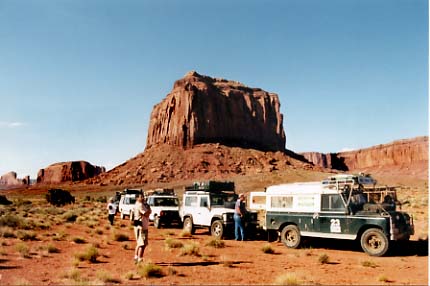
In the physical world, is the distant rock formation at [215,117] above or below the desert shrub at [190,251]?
above

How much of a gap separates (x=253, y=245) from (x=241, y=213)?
155 cm

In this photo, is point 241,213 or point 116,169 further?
point 116,169

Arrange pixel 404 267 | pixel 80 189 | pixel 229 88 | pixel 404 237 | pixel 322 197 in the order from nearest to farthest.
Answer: pixel 404 267
pixel 404 237
pixel 322 197
pixel 80 189
pixel 229 88

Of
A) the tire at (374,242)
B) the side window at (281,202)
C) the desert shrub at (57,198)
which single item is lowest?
the desert shrub at (57,198)

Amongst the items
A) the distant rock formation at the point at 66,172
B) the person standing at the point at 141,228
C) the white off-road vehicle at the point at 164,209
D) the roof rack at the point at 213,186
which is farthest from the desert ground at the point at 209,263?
the distant rock formation at the point at 66,172

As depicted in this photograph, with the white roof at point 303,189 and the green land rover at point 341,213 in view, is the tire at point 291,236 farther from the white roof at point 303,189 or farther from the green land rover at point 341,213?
the white roof at point 303,189

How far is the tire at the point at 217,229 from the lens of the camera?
17.8 meters

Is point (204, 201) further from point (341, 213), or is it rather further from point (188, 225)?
point (341, 213)

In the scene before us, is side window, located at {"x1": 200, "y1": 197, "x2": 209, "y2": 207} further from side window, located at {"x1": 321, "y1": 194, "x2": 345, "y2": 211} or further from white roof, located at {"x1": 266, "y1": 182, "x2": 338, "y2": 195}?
side window, located at {"x1": 321, "y1": 194, "x2": 345, "y2": 211}

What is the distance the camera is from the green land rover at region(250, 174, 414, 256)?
12.6 m

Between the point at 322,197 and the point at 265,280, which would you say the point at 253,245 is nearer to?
the point at 322,197

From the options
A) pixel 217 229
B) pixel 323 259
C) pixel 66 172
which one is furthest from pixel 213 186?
pixel 66 172

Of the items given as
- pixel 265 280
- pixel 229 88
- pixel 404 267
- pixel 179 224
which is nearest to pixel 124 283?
pixel 265 280

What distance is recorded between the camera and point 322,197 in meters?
14.1
